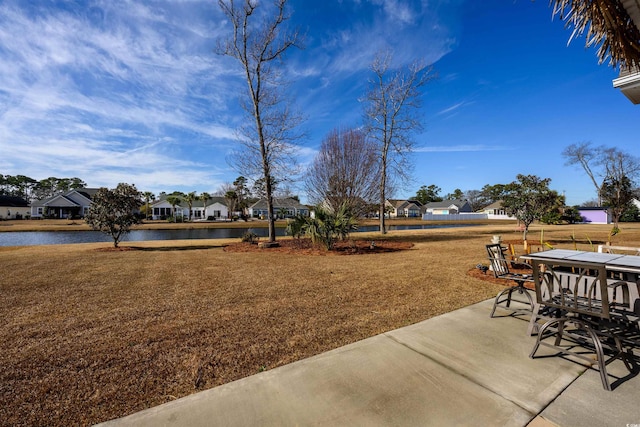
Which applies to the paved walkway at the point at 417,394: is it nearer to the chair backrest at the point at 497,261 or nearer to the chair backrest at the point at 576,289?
the chair backrest at the point at 576,289

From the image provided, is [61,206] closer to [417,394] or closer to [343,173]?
[343,173]

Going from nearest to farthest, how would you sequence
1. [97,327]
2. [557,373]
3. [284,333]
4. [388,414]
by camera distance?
[388,414], [557,373], [284,333], [97,327]

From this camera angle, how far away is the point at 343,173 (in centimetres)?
1977

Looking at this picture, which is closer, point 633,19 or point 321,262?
point 633,19

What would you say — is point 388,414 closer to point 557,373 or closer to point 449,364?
point 449,364

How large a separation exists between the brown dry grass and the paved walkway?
0.33 metres

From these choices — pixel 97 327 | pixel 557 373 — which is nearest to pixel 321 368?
pixel 557 373

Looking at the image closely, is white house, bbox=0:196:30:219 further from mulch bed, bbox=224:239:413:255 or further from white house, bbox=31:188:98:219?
mulch bed, bbox=224:239:413:255

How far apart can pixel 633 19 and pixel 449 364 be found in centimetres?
486

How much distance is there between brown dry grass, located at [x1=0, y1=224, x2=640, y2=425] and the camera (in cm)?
260

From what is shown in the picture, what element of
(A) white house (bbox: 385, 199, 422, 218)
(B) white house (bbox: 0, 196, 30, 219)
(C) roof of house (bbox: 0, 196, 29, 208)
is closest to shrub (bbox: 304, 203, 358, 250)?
(B) white house (bbox: 0, 196, 30, 219)

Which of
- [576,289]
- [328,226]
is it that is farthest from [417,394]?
[328,226]

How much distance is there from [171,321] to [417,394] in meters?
3.65

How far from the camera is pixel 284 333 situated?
12.5 feet
